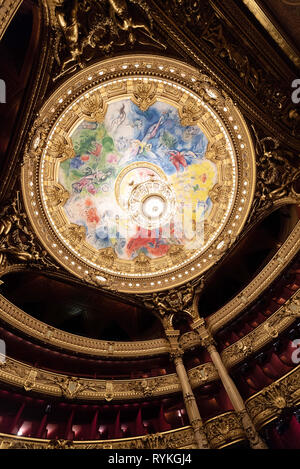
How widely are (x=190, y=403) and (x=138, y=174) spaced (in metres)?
10.4

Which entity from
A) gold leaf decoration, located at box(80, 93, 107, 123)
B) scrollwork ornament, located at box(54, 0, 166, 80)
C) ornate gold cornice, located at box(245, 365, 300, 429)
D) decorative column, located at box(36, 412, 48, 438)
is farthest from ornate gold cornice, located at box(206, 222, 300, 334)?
gold leaf decoration, located at box(80, 93, 107, 123)

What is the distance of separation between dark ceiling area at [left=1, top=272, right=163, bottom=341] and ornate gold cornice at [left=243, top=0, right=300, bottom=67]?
423 inches

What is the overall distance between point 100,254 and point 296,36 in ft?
36.1

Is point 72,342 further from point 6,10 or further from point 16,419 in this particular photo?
point 6,10

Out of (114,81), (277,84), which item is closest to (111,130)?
(114,81)

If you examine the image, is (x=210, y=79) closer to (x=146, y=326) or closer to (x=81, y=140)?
(x=81, y=140)

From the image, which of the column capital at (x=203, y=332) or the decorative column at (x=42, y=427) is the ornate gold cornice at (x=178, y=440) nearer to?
the decorative column at (x=42, y=427)

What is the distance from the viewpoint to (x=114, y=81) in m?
10.3

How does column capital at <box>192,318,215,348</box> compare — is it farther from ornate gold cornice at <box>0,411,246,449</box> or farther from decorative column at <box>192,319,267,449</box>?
ornate gold cornice at <box>0,411,246,449</box>

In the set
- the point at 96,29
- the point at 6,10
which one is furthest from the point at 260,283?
the point at 6,10

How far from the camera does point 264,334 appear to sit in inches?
360

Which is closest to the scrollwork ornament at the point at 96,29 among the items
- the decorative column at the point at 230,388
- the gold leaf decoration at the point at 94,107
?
the gold leaf decoration at the point at 94,107

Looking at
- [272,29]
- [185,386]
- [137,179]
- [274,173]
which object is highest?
[137,179]
